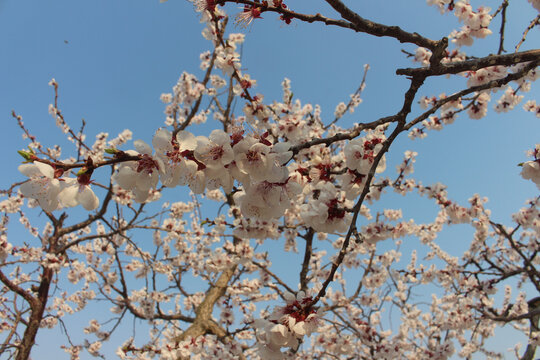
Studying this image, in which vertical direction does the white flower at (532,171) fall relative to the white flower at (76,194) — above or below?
above

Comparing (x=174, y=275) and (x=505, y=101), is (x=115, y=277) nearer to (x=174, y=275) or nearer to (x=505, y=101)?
(x=174, y=275)

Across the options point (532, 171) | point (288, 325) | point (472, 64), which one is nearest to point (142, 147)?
point (288, 325)

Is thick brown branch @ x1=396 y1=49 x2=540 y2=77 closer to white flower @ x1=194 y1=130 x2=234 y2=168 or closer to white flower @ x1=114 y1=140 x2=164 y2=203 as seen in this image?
white flower @ x1=194 y1=130 x2=234 y2=168

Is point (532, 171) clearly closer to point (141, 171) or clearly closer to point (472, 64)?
point (472, 64)

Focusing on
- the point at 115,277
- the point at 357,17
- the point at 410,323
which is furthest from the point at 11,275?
the point at 410,323

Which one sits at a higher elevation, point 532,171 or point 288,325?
point 532,171

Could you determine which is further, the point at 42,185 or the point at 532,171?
the point at 532,171

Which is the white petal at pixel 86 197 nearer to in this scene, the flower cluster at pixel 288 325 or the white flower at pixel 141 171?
the white flower at pixel 141 171

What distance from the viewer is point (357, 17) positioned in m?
1.34

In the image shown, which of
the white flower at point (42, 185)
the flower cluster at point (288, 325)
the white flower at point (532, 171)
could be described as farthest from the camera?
the white flower at point (532, 171)

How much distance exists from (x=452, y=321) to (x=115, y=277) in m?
7.74

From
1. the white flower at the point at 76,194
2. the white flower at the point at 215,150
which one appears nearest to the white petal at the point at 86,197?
the white flower at the point at 76,194

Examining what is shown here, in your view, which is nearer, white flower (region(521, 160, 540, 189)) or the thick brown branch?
the thick brown branch

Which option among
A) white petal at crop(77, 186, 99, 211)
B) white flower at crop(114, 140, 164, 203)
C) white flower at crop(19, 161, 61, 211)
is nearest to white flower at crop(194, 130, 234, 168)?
white flower at crop(114, 140, 164, 203)
